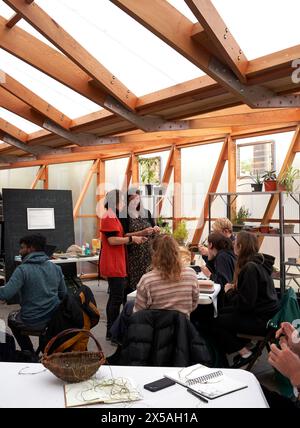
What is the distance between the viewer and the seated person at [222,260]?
4.41 meters

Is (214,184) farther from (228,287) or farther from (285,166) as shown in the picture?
(228,287)

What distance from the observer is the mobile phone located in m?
1.77

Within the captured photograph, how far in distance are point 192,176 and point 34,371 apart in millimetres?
6223

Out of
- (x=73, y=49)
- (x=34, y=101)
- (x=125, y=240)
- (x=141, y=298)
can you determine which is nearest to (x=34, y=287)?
(x=141, y=298)

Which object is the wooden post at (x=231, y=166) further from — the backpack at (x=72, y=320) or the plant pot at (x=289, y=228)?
the backpack at (x=72, y=320)

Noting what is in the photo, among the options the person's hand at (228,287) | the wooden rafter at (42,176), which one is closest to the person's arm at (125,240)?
the person's hand at (228,287)

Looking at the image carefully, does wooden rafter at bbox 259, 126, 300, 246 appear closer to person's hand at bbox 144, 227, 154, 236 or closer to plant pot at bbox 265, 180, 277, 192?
plant pot at bbox 265, 180, 277, 192

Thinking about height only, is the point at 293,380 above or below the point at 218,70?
below

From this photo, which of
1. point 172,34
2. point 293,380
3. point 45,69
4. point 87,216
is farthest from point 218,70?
point 87,216

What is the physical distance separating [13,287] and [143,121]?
9.61 feet

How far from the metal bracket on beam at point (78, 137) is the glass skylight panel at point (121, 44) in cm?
192

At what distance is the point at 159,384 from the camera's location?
181 cm

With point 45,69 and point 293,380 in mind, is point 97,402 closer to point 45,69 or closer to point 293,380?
point 293,380

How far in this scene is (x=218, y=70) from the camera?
13.0 feet
